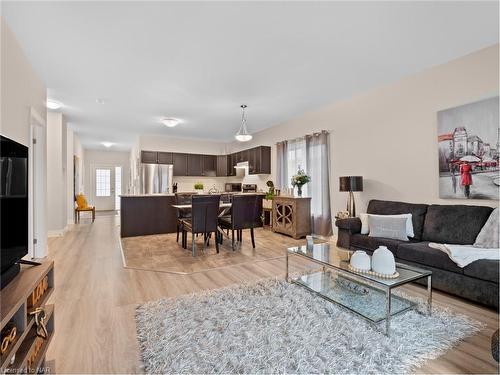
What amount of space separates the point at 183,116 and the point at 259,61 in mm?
2914

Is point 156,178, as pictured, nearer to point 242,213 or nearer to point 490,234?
point 242,213

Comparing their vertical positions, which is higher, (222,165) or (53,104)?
(53,104)

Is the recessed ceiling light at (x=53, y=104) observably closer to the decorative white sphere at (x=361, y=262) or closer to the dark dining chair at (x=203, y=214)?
the dark dining chair at (x=203, y=214)

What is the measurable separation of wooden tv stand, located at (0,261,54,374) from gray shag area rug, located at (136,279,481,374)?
1.85 feet

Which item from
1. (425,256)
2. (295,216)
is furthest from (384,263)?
(295,216)

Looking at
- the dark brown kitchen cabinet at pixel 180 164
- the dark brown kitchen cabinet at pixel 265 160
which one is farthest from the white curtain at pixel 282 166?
the dark brown kitchen cabinet at pixel 180 164

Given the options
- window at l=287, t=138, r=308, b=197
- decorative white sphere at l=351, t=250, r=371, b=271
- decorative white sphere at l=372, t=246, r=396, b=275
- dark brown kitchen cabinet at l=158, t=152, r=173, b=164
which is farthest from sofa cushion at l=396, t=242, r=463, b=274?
dark brown kitchen cabinet at l=158, t=152, r=173, b=164

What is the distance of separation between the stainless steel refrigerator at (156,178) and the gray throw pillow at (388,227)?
229 inches

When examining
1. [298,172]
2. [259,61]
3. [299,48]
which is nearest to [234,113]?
[298,172]

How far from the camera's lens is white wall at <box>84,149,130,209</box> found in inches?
410

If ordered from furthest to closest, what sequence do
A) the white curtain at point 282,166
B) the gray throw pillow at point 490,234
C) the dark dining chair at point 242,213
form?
1. the white curtain at point 282,166
2. the dark dining chair at point 242,213
3. the gray throw pillow at point 490,234

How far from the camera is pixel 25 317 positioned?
1196 millimetres

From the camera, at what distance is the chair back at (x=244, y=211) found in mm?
4227

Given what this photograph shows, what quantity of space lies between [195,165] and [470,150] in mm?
6684
